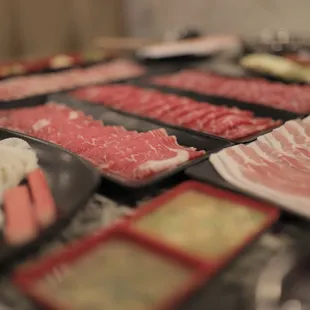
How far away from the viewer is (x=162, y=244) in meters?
0.76

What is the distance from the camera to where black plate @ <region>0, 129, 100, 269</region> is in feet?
2.47

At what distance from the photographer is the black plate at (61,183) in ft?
2.47

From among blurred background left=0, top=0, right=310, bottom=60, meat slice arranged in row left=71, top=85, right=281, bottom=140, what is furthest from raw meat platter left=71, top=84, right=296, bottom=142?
blurred background left=0, top=0, right=310, bottom=60

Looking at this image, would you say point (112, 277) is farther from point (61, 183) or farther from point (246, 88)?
point (246, 88)

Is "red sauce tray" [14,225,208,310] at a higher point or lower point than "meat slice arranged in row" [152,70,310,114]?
lower

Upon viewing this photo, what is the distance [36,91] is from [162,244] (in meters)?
1.29

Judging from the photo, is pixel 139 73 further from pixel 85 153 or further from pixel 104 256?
pixel 104 256

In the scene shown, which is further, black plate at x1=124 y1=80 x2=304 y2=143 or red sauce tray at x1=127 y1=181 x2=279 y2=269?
black plate at x1=124 y1=80 x2=304 y2=143

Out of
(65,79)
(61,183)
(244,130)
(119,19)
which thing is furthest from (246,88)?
(119,19)

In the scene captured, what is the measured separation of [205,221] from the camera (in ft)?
2.81

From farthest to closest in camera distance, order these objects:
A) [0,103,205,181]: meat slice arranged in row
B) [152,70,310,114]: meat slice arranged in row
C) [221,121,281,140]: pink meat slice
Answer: [152,70,310,114]: meat slice arranged in row → [221,121,281,140]: pink meat slice → [0,103,205,181]: meat slice arranged in row

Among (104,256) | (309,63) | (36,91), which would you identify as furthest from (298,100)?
(104,256)

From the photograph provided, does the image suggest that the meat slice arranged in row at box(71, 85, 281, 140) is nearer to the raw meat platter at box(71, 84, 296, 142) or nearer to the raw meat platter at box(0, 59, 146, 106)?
the raw meat platter at box(71, 84, 296, 142)

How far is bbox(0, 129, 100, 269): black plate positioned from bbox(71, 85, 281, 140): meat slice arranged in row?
51 centimetres
